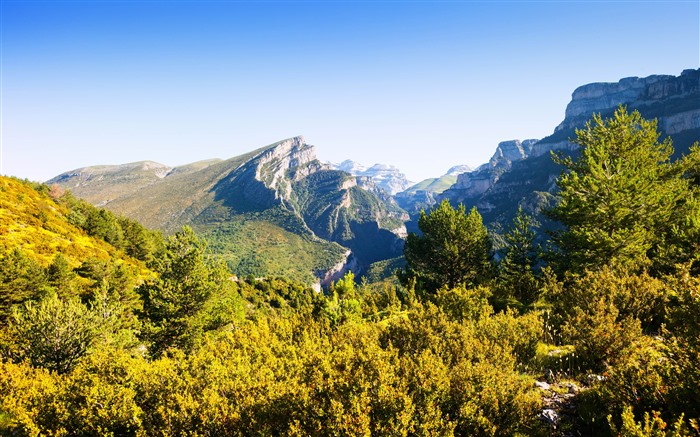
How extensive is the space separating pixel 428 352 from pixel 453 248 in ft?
78.8

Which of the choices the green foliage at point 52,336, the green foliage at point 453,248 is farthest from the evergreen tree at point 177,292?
the green foliage at point 453,248

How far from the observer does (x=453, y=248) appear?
31.0m

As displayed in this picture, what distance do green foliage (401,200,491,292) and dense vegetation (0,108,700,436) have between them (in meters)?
4.41

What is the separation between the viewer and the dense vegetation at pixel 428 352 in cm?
662

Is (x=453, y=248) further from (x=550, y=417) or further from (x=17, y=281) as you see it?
(x=17, y=281)

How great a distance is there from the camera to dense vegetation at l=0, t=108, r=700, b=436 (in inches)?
261

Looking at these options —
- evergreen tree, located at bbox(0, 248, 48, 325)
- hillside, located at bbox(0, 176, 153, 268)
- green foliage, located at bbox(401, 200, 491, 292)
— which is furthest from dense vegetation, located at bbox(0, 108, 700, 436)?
hillside, located at bbox(0, 176, 153, 268)

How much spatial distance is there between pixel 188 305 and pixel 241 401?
690 inches

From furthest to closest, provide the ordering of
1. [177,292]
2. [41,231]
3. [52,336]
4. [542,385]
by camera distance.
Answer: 1. [41,231]
2. [177,292]
3. [52,336]
4. [542,385]

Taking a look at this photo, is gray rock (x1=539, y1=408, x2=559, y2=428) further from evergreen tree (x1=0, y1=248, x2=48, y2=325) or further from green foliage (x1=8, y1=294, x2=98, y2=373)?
evergreen tree (x1=0, y1=248, x2=48, y2=325)

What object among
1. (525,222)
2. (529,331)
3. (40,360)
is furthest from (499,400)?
(525,222)

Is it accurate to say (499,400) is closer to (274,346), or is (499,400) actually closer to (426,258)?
(274,346)

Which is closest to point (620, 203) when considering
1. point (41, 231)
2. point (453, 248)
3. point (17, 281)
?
point (453, 248)

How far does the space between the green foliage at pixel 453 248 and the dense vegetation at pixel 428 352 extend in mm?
4415
